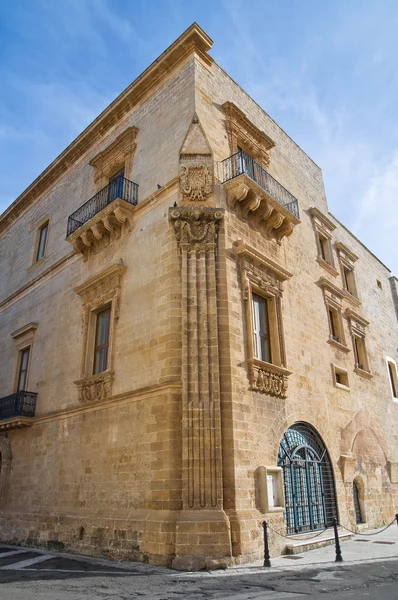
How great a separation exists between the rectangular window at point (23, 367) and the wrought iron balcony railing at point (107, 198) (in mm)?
4614

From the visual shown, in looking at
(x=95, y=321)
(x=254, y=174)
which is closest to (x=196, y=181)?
(x=254, y=174)

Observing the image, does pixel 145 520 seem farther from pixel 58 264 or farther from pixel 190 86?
pixel 190 86

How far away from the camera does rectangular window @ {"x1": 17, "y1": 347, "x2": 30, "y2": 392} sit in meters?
14.8

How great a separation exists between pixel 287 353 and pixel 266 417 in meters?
2.19

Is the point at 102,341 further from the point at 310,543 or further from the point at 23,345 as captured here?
the point at 310,543

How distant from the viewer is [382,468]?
15.2 meters

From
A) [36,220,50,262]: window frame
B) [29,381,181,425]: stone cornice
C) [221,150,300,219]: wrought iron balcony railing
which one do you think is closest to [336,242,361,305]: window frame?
[221,150,300,219]: wrought iron balcony railing

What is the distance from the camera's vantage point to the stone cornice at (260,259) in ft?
33.9

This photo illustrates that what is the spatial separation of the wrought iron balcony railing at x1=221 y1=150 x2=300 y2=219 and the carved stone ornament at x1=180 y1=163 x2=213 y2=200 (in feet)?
2.02

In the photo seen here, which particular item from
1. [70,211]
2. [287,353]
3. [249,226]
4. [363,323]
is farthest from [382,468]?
[70,211]

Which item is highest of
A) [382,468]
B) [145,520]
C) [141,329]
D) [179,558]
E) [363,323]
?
[363,323]

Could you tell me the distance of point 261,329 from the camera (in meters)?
11.0

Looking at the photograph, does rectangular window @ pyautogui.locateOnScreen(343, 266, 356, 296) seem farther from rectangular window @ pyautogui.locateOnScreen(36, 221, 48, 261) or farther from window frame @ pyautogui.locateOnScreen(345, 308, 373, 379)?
rectangular window @ pyautogui.locateOnScreen(36, 221, 48, 261)

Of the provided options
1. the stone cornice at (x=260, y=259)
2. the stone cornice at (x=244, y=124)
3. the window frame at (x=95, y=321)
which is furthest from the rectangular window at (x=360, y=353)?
the window frame at (x=95, y=321)
